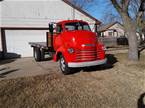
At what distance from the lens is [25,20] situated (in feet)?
61.0

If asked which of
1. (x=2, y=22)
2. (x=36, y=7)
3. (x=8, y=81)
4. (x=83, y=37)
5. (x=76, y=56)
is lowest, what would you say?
(x=8, y=81)

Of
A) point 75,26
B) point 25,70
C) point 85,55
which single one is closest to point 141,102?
point 85,55

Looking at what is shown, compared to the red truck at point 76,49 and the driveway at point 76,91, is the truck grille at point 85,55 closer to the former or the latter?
the red truck at point 76,49

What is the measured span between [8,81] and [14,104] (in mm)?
2222

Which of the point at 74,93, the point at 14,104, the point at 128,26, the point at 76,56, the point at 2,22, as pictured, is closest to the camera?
the point at 14,104

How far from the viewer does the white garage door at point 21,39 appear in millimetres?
18219

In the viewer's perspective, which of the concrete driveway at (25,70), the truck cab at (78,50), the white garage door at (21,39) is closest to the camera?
the truck cab at (78,50)

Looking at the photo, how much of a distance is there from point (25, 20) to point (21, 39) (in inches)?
60.3

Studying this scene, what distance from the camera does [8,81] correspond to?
29.6 feet

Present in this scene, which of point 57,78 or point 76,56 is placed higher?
point 76,56

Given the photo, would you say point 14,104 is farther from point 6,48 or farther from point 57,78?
point 6,48

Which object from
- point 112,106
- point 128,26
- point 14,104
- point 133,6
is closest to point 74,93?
point 112,106

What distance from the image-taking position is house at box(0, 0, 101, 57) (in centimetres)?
1802

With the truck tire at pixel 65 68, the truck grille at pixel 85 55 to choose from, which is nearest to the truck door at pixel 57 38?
the truck tire at pixel 65 68
